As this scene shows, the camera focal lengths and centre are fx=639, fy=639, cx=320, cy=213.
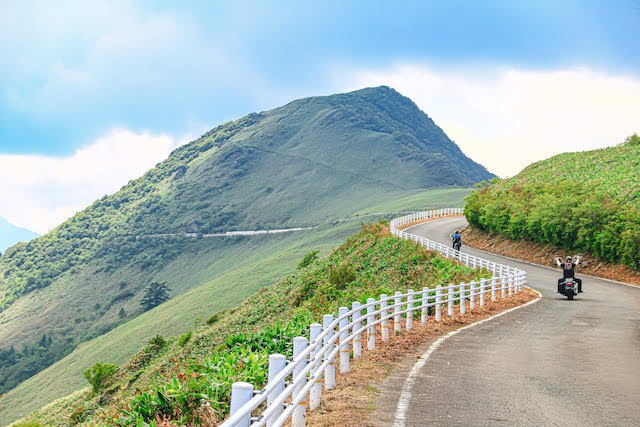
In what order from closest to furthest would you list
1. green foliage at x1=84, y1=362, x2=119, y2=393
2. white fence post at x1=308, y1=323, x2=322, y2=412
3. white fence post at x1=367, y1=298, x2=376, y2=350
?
white fence post at x1=308, y1=323, x2=322, y2=412 < white fence post at x1=367, y1=298, x2=376, y2=350 < green foliage at x1=84, y1=362, x2=119, y2=393

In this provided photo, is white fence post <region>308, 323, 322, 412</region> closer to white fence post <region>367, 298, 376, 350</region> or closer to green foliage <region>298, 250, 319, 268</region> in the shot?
white fence post <region>367, 298, 376, 350</region>

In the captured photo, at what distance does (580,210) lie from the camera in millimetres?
40000

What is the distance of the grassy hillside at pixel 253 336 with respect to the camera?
28.1 feet

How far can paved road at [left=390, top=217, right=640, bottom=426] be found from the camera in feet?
26.2

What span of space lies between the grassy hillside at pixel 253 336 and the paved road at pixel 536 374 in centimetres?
279

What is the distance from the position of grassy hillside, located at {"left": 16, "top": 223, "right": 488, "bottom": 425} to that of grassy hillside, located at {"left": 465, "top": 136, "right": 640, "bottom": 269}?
1002 centimetres

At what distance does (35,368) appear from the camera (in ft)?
400

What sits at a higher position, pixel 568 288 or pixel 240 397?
pixel 240 397

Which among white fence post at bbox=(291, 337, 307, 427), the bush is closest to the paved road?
white fence post at bbox=(291, 337, 307, 427)

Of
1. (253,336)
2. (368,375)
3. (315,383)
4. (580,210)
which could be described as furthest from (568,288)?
(315,383)

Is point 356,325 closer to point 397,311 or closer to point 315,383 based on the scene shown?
point 315,383

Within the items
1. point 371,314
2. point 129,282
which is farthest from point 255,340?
point 129,282

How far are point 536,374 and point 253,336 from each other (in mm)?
6305

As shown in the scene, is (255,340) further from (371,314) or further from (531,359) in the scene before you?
(531,359)
